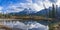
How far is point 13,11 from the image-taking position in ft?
4.36

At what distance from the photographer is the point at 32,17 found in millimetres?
1327

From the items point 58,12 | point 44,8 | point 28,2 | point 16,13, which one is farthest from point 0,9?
point 58,12

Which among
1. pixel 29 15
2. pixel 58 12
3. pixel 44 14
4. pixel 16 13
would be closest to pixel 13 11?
pixel 16 13

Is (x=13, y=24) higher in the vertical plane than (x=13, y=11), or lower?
lower

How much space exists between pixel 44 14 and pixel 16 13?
0.28 metres

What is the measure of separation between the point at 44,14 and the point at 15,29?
324 millimetres

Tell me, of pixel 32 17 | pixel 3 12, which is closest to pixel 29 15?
pixel 32 17

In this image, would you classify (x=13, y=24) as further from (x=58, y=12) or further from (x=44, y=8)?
(x=58, y=12)

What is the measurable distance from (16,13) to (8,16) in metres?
0.08

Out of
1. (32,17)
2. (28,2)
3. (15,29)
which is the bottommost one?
Answer: (15,29)

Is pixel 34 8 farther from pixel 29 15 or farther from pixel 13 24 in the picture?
pixel 13 24

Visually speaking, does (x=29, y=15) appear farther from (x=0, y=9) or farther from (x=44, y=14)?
(x=0, y=9)

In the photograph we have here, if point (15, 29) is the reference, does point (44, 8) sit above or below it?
above

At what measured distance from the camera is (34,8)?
4.39ft
